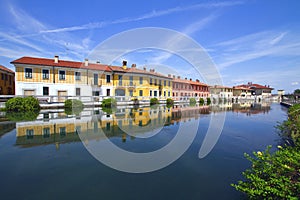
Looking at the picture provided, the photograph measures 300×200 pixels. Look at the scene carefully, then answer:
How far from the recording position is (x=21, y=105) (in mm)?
15203

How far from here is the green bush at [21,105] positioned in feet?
49.2

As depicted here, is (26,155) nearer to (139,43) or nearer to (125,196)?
(125,196)

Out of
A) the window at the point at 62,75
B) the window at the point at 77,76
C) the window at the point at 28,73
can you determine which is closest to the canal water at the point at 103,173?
the window at the point at 28,73

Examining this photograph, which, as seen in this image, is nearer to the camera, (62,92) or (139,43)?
(139,43)

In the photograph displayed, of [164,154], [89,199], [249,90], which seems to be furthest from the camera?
[249,90]

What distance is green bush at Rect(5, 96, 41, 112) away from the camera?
49.2 feet

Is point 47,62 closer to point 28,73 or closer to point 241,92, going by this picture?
point 28,73

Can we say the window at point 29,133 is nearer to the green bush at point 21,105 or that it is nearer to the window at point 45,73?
the green bush at point 21,105

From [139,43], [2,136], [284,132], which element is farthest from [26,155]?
[284,132]

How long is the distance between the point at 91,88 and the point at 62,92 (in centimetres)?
455

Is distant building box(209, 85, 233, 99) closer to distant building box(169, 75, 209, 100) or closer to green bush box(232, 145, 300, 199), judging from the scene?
distant building box(169, 75, 209, 100)

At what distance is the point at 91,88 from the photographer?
1086 inches

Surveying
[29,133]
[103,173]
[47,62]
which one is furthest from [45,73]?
[103,173]

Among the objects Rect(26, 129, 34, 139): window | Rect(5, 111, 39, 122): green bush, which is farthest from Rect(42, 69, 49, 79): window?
Rect(26, 129, 34, 139): window
